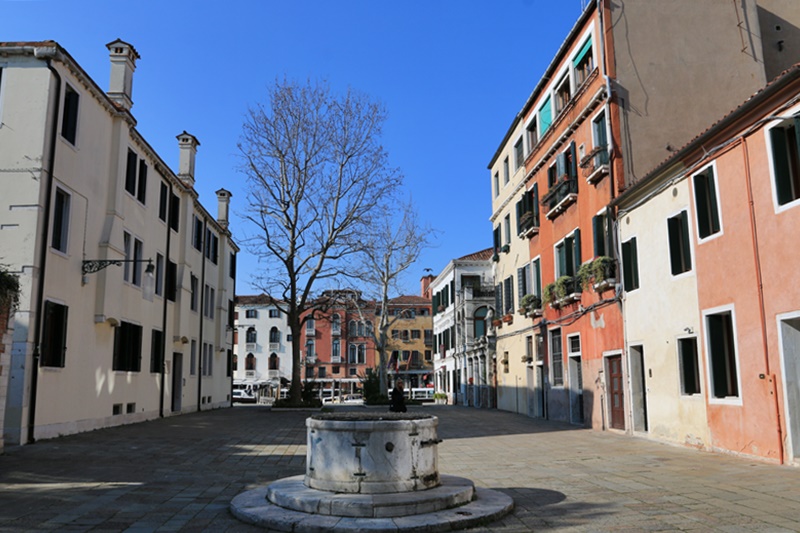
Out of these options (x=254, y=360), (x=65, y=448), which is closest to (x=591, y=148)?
(x=65, y=448)

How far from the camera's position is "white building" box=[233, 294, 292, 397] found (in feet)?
241

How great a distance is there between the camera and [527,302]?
2455 cm

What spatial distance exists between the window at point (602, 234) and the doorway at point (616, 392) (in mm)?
2814

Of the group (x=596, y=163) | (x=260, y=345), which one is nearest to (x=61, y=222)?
(x=596, y=163)

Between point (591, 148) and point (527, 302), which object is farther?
point (527, 302)

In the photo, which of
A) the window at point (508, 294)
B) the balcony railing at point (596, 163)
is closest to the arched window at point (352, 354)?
the window at point (508, 294)

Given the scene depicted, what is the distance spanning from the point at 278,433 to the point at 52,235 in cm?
745

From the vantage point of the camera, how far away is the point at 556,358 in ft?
74.7

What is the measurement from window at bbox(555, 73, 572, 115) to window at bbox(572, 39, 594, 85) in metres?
0.84

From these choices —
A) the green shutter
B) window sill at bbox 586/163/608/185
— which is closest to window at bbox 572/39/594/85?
the green shutter

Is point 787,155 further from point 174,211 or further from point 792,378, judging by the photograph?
point 174,211

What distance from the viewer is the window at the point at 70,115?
15.5 m

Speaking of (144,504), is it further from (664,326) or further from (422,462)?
(664,326)

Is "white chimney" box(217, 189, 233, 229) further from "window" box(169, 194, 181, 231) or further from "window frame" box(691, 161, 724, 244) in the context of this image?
"window frame" box(691, 161, 724, 244)
